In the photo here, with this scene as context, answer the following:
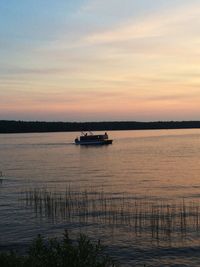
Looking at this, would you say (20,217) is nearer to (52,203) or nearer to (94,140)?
(52,203)

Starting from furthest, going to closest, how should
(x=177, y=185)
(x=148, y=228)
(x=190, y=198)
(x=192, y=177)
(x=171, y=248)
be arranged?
1. (x=192, y=177)
2. (x=177, y=185)
3. (x=190, y=198)
4. (x=148, y=228)
5. (x=171, y=248)

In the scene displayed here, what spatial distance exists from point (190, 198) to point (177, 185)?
1008cm

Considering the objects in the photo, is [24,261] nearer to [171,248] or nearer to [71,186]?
[171,248]

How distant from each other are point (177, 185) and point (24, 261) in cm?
3789

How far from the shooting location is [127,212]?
32.0 m

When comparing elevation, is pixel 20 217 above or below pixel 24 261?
below

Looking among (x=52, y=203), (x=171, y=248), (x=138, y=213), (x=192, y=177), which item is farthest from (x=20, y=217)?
(x=192, y=177)

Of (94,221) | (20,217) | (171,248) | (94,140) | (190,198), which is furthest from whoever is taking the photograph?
(94,140)

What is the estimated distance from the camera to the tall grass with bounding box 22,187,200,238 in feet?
90.7

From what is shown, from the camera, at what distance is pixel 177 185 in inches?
1917

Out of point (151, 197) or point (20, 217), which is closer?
point (20, 217)

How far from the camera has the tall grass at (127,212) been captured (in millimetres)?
27641

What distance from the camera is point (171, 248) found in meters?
23.7

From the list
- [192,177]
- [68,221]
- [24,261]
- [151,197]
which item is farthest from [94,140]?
[24,261]
